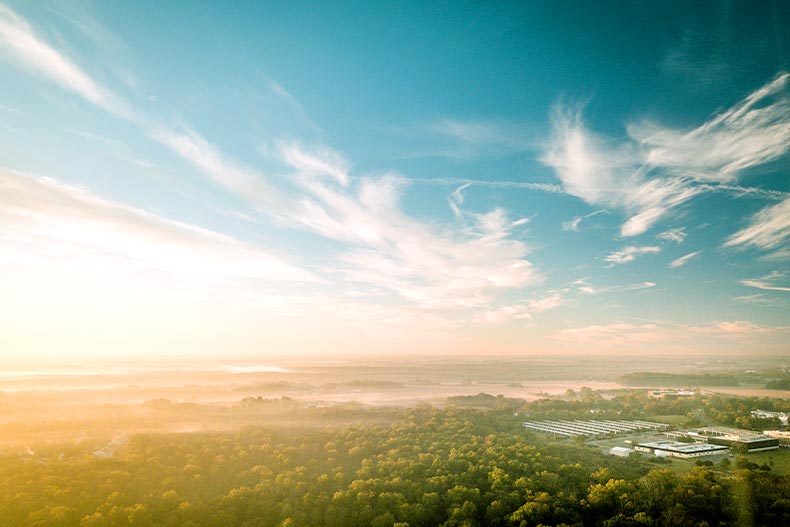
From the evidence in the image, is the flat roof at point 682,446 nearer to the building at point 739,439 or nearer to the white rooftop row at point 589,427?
the building at point 739,439

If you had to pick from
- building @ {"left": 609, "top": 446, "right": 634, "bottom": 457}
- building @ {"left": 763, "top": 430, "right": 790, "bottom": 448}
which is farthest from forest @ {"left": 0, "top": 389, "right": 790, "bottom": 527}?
building @ {"left": 763, "top": 430, "right": 790, "bottom": 448}

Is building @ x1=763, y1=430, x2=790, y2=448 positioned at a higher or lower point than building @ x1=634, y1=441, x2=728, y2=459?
higher

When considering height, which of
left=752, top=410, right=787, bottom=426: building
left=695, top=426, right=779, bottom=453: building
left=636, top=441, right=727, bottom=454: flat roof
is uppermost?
left=752, top=410, right=787, bottom=426: building

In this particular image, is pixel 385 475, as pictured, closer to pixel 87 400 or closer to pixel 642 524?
pixel 642 524

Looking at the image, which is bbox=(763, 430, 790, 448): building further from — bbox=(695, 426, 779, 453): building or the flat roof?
the flat roof

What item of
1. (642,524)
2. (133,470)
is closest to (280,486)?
(133,470)

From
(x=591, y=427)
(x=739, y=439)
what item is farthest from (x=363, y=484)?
(x=739, y=439)

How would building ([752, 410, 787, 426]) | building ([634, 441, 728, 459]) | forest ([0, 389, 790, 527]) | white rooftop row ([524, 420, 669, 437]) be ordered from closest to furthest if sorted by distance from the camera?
forest ([0, 389, 790, 527]) < building ([634, 441, 728, 459]) < white rooftop row ([524, 420, 669, 437]) < building ([752, 410, 787, 426])

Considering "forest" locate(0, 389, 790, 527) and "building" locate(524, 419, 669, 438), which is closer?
"forest" locate(0, 389, 790, 527)
